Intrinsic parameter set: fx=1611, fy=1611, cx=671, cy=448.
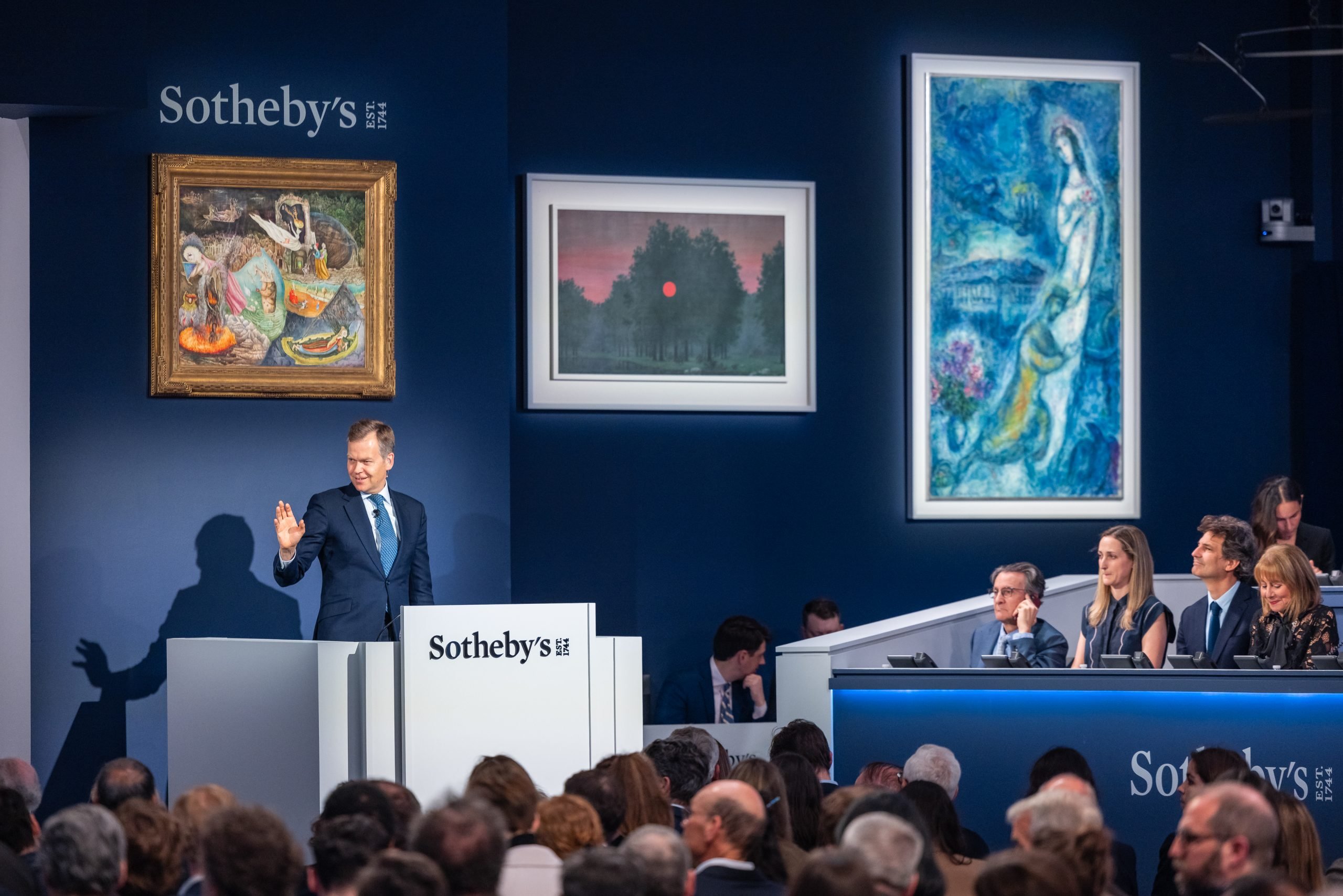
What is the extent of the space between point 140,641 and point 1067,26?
5400 mm

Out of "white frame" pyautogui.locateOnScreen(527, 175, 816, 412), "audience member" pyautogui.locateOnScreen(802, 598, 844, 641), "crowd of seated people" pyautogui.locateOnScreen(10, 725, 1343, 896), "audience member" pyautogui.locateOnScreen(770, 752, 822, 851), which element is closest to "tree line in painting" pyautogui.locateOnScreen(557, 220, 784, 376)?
"white frame" pyautogui.locateOnScreen(527, 175, 816, 412)

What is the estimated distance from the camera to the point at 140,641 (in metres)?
6.38

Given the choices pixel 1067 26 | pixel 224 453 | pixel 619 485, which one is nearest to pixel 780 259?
pixel 619 485

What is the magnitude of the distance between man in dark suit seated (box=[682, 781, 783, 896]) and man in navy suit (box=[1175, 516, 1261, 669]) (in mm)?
2951

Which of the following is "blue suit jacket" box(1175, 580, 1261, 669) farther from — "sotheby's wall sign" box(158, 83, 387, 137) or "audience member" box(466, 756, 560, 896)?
"sotheby's wall sign" box(158, 83, 387, 137)

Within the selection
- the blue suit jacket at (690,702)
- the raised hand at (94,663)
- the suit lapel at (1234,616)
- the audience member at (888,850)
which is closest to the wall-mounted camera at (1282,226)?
the suit lapel at (1234,616)

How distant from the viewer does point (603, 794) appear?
396 centimetres

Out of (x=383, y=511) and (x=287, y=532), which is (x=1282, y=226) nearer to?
(x=383, y=511)

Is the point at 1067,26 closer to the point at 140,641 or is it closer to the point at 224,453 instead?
the point at 224,453

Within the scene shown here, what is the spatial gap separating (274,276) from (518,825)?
350 centimetres

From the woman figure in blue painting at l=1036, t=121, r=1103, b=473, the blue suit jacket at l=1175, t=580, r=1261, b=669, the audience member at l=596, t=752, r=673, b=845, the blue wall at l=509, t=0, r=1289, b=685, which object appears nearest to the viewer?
the audience member at l=596, t=752, r=673, b=845

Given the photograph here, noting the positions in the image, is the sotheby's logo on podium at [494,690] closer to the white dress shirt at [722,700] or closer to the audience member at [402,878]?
the audience member at [402,878]

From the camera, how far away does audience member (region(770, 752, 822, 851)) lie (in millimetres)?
4160

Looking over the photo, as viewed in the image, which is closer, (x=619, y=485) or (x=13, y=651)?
(x=13, y=651)
